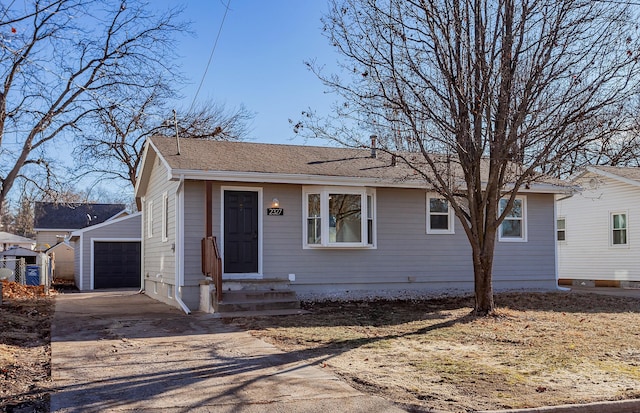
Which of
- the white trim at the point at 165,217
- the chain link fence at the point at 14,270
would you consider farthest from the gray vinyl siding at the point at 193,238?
the chain link fence at the point at 14,270

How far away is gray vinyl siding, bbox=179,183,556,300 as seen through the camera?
13.7 metres

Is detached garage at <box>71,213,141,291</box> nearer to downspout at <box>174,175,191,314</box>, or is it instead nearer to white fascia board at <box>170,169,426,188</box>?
downspout at <box>174,175,191,314</box>

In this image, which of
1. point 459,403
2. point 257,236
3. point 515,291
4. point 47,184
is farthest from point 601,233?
point 47,184

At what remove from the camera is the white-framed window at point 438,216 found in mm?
15148

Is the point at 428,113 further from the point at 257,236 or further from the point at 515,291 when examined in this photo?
the point at 515,291

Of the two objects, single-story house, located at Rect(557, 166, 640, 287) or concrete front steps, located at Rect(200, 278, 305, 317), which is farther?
single-story house, located at Rect(557, 166, 640, 287)

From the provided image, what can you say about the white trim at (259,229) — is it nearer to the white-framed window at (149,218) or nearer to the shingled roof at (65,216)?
the white-framed window at (149,218)

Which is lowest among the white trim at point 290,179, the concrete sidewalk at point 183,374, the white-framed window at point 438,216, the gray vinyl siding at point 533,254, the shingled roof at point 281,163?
the concrete sidewalk at point 183,374

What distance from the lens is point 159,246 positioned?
15742 millimetres

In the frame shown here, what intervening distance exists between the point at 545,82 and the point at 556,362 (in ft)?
16.0

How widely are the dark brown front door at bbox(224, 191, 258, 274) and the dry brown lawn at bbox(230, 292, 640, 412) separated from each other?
1.82 metres

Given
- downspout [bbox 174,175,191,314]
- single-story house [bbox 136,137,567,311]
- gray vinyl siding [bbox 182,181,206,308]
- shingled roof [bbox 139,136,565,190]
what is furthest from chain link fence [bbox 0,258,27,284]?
gray vinyl siding [bbox 182,181,206,308]

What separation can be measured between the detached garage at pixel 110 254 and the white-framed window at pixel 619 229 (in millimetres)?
18166

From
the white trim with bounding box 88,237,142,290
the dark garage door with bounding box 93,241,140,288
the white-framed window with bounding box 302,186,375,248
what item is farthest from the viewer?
the dark garage door with bounding box 93,241,140,288
